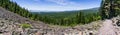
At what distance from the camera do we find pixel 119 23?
167 ft

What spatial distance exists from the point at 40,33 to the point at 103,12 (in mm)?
81994

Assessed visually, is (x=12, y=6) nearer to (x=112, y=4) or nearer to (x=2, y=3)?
(x=2, y=3)

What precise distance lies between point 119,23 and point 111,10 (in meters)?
60.0

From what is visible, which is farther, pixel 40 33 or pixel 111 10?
pixel 111 10

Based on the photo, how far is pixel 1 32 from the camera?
32.4 meters

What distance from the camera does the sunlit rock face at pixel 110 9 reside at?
356 ft

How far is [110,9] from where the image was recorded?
110 meters

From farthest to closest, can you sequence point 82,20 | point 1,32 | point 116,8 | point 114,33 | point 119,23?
point 82,20 → point 116,8 → point 119,23 → point 114,33 → point 1,32

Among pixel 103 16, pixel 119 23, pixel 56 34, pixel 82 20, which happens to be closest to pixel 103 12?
pixel 103 16

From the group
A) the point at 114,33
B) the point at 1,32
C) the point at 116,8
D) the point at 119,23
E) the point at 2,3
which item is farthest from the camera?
the point at 2,3

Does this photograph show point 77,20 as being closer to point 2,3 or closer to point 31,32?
point 2,3

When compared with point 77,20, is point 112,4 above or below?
above

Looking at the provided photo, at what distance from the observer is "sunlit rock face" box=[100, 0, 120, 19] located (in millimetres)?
108575

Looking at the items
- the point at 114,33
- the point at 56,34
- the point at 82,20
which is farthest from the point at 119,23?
the point at 82,20
